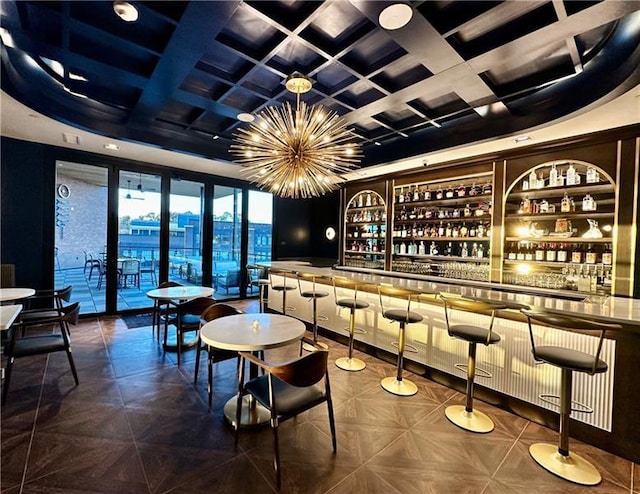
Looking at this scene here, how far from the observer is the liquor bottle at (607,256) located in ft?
11.6

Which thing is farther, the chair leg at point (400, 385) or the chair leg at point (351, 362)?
the chair leg at point (351, 362)

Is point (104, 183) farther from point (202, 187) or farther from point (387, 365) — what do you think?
point (387, 365)

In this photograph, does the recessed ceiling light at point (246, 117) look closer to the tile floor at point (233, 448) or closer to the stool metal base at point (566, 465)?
the tile floor at point (233, 448)

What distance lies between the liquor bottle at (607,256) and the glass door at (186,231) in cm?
677

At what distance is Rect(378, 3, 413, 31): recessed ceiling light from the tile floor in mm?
3099

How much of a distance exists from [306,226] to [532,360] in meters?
6.32

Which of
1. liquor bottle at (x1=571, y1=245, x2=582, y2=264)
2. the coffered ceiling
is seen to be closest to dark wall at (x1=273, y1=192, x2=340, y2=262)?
the coffered ceiling

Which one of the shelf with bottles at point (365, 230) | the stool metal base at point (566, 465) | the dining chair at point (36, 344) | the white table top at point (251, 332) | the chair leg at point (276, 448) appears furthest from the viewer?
the shelf with bottles at point (365, 230)

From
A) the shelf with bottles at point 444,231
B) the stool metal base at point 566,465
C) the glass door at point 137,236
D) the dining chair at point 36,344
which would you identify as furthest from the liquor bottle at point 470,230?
the glass door at point 137,236

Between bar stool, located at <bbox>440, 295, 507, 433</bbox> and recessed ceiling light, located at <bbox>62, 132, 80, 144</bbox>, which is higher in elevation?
recessed ceiling light, located at <bbox>62, 132, 80, 144</bbox>

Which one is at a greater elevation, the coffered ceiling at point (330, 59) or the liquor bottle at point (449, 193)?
the coffered ceiling at point (330, 59)

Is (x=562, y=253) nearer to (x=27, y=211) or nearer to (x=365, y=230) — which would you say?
(x=365, y=230)

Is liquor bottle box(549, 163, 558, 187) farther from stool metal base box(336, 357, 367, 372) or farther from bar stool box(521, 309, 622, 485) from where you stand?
stool metal base box(336, 357, 367, 372)

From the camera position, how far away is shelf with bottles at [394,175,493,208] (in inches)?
187
